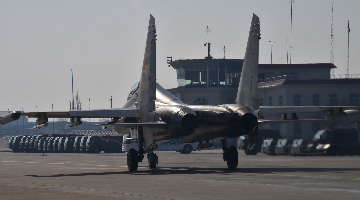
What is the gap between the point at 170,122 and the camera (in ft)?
91.7

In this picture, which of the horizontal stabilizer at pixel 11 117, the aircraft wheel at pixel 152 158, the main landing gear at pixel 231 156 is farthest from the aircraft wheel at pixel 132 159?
the horizontal stabilizer at pixel 11 117

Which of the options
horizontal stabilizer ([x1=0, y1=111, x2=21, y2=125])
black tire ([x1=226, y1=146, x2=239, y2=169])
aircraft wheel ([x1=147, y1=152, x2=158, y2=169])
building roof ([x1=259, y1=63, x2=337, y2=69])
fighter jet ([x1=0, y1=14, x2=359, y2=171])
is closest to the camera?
fighter jet ([x1=0, y1=14, x2=359, y2=171])

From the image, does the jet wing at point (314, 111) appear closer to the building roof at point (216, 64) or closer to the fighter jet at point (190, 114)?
the fighter jet at point (190, 114)

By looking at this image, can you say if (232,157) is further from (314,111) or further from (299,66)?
(299,66)

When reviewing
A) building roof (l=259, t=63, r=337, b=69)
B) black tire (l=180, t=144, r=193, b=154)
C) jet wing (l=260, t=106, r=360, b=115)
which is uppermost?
building roof (l=259, t=63, r=337, b=69)

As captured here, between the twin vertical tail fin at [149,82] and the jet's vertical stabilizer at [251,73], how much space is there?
14.6 feet

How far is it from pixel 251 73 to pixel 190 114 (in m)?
4.13

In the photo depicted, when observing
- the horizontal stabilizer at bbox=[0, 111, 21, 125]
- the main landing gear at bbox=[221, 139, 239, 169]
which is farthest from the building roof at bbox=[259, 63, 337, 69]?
the horizontal stabilizer at bbox=[0, 111, 21, 125]

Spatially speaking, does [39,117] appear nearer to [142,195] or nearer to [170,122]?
[170,122]

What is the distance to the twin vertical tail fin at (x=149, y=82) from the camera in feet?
97.1

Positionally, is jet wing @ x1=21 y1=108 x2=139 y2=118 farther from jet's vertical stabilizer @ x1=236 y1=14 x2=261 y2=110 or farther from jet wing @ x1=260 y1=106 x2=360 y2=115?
jet wing @ x1=260 y1=106 x2=360 y2=115

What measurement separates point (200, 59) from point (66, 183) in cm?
7855

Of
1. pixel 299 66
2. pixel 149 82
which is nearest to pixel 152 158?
pixel 149 82

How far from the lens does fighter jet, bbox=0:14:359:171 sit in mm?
27938
